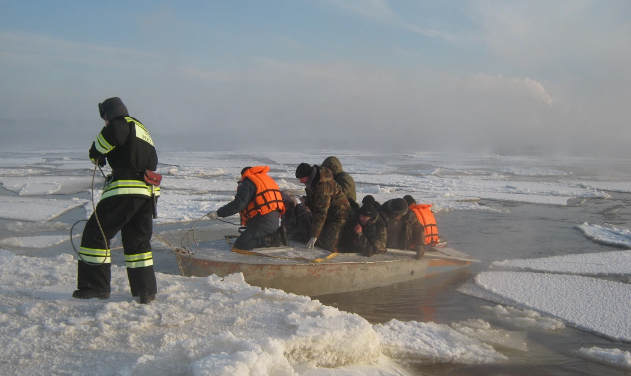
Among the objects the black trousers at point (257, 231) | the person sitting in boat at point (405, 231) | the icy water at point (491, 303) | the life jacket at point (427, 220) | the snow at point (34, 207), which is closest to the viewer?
the icy water at point (491, 303)

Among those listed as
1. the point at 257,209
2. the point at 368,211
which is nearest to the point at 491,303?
the point at 368,211

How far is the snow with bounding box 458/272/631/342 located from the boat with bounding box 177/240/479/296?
0.91m

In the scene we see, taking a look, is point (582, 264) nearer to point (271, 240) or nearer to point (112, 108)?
point (271, 240)

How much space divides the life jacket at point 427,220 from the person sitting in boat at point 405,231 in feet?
Result: 0.60

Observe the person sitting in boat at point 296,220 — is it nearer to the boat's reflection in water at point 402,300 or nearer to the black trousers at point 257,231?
the black trousers at point 257,231

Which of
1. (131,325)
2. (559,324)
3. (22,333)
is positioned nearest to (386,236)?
(559,324)

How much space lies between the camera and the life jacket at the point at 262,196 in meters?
5.05

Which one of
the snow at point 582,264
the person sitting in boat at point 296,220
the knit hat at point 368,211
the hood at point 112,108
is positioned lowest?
the snow at point 582,264

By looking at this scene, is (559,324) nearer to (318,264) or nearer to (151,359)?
(318,264)

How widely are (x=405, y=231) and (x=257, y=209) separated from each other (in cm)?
203

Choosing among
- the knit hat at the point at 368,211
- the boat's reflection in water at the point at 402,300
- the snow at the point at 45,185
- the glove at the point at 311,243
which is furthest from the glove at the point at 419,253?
the snow at the point at 45,185

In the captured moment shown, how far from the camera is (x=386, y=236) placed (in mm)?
5766

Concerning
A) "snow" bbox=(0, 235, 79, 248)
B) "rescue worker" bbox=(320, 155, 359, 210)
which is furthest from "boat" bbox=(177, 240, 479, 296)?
"snow" bbox=(0, 235, 79, 248)

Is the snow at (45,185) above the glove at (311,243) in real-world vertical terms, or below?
below
